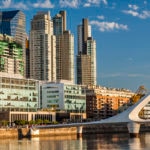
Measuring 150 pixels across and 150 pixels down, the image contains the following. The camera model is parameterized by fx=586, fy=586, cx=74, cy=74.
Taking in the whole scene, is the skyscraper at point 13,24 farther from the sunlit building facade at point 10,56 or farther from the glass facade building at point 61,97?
the glass facade building at point 61,97

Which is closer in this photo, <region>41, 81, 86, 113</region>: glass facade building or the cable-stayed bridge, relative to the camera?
the cable-stayed bridge

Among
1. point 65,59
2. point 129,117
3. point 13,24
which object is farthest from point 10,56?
point 129,117

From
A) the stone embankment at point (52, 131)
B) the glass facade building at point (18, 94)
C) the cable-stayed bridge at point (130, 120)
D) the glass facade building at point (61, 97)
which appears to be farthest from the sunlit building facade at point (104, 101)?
the cable-stayed bridge at point (130, 120)

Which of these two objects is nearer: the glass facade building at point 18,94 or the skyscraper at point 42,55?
the glass facade building at point 18,94

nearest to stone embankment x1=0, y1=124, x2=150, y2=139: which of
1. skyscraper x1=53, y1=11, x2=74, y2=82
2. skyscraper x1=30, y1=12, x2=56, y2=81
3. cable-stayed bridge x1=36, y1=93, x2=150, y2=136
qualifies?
cable-stayed bridge x1=36, y1=93, x2=150, y2=136

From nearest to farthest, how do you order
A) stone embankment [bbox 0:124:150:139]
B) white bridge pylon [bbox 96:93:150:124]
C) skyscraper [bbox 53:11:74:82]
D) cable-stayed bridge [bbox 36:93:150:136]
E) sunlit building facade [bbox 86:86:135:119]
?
stone embankment [bbox 0:124:150:139], cable-stayed bridge [bbox 36:93:150:136], white bridge pylon [bbox 96:93:150:124], sunlit building facade [bbox 86:86:135:119], skyscraper [bbox 53:11:74:82]

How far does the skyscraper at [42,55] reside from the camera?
554 ft

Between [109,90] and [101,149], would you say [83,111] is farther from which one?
[101,149]

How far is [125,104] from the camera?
16450cm

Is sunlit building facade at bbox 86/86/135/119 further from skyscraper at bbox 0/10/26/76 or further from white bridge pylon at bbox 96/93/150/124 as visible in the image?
white bridge pylon at bbox 96/93/150/124

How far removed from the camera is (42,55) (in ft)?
561

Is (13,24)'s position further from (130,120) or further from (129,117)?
(130,120)

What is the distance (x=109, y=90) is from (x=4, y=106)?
2285 inches

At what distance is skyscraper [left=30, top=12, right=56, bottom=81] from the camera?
6654 inches
